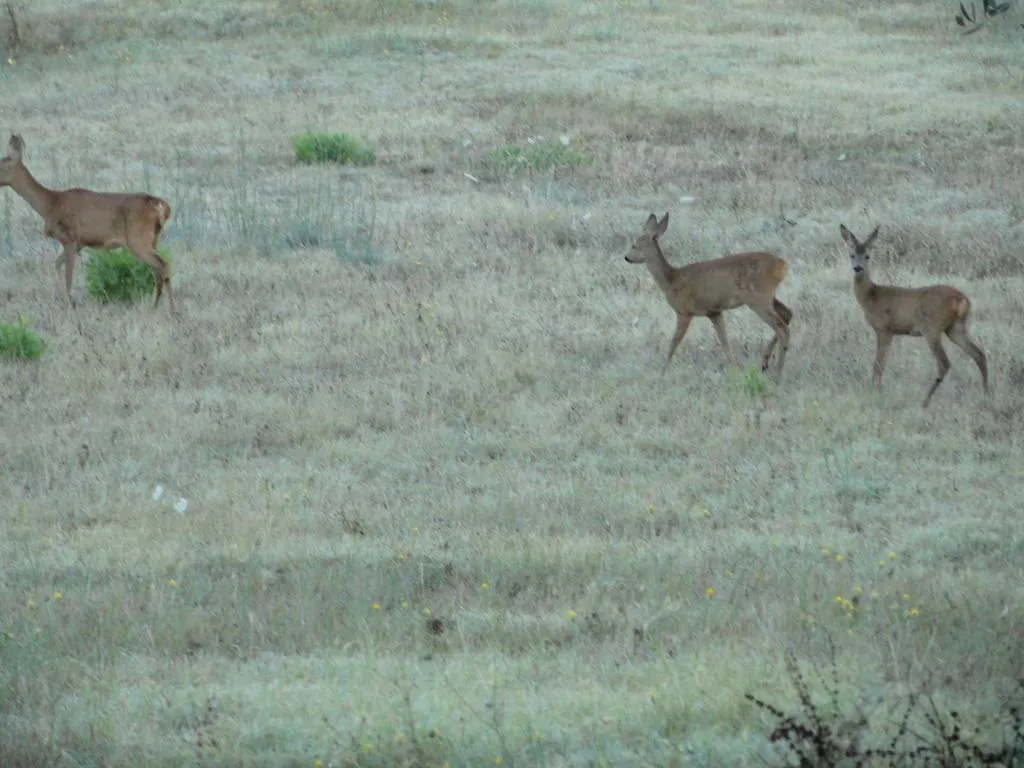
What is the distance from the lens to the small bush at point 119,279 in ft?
46.5

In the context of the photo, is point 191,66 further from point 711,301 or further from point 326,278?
point 711,301

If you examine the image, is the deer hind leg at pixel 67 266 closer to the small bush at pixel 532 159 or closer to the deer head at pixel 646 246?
the deer head at pixel 646 246

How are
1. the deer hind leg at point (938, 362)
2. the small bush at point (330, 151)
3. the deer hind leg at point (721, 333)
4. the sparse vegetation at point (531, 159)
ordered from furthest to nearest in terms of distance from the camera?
1. the small bush at point (330, 151)
2. the sparse vegetation at point (531, 159)
3. the deer hind leg at point (721, 333)
4. the deer hind leg at point (938, 362)

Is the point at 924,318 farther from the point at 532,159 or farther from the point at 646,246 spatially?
the point at 532,159

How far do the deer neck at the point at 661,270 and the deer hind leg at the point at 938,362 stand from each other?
2.16 m

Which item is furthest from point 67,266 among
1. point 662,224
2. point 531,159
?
point 531,159

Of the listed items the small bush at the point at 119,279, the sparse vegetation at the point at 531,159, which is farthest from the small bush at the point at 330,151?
the small bush at the point at 119,279

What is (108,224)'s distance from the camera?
13.9 metres

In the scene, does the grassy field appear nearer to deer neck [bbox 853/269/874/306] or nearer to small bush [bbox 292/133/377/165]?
small bush [bbox 292/133/377/165]

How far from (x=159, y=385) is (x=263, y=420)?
1.29 metres

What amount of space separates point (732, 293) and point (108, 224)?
554 cm

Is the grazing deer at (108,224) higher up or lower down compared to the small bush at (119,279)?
higher up

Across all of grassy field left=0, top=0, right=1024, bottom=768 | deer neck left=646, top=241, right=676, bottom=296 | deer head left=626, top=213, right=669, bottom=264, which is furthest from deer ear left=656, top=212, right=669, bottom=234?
grassy field left=0, top=0, right=1024, bottom=768

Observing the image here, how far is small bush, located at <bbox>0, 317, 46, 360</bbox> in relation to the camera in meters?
12.1
